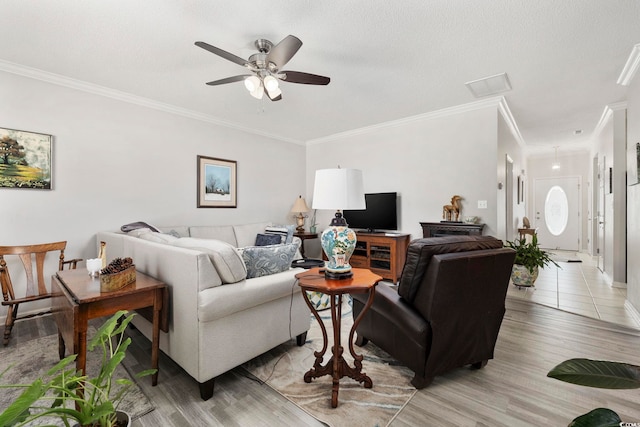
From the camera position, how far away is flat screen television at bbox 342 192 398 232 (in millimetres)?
4676

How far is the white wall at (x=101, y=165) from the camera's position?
2977 millimetres

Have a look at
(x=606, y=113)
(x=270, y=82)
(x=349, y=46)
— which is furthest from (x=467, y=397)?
(x=606, y=113)

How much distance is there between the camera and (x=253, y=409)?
167cm

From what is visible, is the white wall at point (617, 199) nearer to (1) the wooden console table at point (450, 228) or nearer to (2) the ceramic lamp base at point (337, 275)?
(1) the wooden console table at point (450, 228)

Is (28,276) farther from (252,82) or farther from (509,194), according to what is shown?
(509,194)

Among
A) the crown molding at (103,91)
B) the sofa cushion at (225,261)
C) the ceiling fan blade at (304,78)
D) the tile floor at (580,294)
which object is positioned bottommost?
the tile floor at (580,294)

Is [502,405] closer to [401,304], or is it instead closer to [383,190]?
[401,304]

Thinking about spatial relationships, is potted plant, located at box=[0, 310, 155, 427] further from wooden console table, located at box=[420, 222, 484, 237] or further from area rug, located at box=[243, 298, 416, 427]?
wooden console table, located at box=[420, 222, 484, 237]

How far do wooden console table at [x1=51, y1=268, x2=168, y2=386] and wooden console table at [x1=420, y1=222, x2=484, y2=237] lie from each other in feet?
11.0

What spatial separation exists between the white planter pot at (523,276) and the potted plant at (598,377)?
3.40 meters

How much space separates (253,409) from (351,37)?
2.78 meters

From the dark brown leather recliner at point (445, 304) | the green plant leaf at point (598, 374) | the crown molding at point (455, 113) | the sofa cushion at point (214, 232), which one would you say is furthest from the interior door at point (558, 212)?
the green plant leaf at point (598, 374)

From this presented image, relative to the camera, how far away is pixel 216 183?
4.58m

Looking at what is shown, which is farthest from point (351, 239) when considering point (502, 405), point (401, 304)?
point (502, 405)
